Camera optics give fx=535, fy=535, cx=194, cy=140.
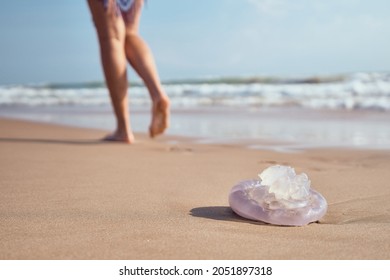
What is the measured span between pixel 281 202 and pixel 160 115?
1986 mm

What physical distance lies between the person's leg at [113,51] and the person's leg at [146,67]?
9 centimetres

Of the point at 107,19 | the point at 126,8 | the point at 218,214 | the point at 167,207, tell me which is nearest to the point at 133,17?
the point at 126,8

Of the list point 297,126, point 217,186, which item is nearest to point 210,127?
point 297,126

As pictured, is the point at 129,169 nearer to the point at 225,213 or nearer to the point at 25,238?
the point at 225,213

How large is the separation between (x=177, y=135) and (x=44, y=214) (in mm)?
3008

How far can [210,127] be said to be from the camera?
5250 mm

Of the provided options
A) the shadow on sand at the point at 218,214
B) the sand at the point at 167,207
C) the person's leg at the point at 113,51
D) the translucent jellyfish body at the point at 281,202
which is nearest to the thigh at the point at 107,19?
the person's leg at the point at 113,51

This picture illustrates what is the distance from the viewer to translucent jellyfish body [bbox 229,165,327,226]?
138cm

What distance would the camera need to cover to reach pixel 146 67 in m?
3.44

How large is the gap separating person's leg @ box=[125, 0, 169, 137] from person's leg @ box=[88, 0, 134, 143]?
95 mm

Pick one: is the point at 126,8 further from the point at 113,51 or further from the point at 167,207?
the point at 167,207

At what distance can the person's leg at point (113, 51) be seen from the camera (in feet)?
11.1

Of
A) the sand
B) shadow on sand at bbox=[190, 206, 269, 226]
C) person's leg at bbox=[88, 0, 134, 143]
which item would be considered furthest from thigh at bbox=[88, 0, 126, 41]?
shadow on sand at bbox=[190, 206, 269, 226]

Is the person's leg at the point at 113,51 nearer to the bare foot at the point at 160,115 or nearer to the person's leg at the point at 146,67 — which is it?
the person's leg at the point at 146,67
